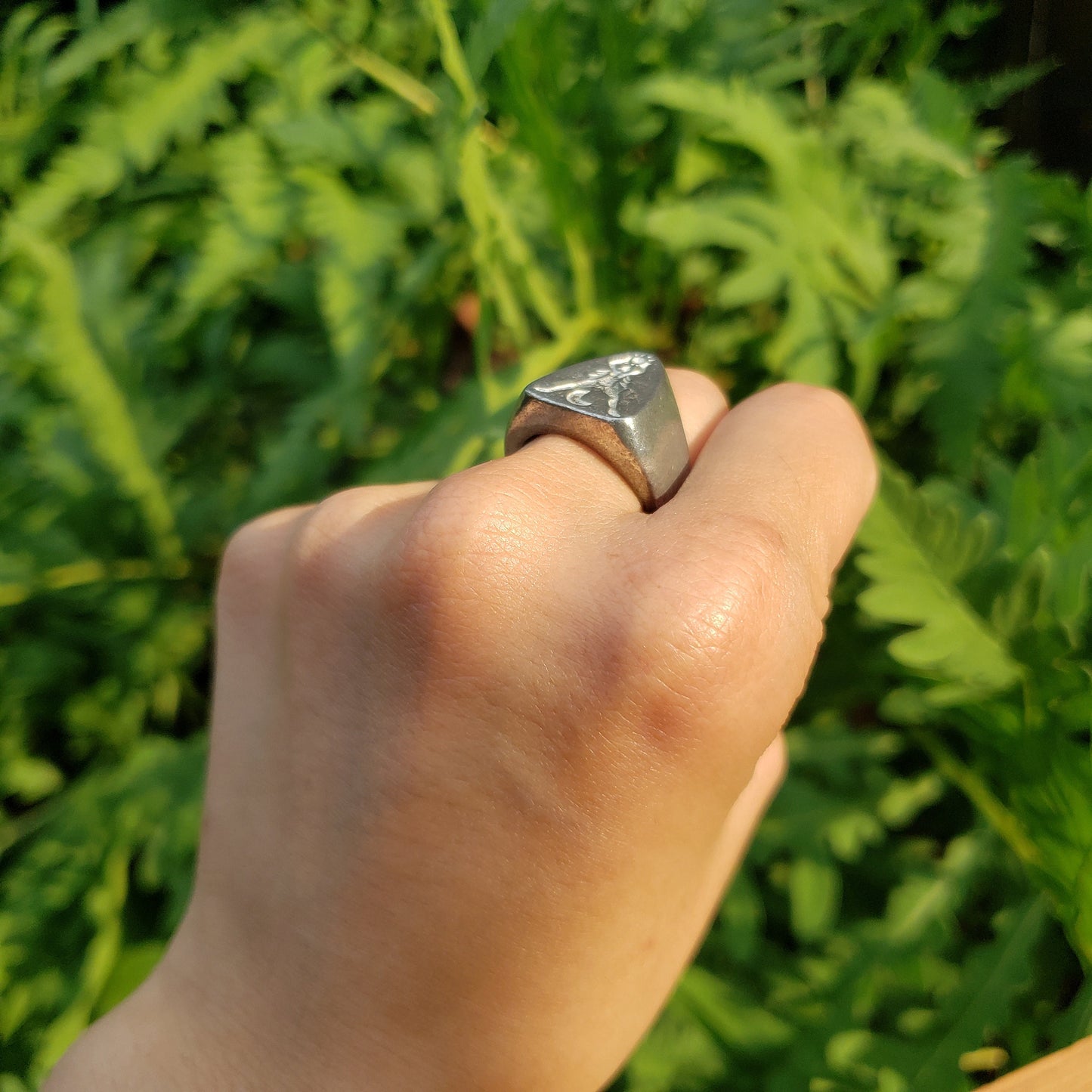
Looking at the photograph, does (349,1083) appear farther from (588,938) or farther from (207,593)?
(207,593)

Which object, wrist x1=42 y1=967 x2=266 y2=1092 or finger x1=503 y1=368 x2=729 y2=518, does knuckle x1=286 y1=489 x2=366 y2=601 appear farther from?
wrist x1=42 y1=967 x2=266 y2=1092

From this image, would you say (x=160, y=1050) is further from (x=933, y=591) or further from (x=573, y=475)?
(x=933, y=591)

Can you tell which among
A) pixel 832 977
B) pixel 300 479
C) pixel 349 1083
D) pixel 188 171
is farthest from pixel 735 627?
pixel 188 171

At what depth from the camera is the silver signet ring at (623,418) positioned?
57 cm

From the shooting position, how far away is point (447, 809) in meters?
0.52

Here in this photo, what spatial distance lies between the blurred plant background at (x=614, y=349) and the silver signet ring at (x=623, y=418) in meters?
0.33

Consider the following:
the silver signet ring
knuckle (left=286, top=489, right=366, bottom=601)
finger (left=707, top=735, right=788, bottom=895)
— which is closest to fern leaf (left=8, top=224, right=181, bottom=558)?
knuckle (left=286, top=489, right=366, bottom=601)

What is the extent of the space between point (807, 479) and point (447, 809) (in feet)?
0.98

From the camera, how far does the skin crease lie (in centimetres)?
48

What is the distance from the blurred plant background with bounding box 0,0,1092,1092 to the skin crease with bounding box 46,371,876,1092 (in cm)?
35

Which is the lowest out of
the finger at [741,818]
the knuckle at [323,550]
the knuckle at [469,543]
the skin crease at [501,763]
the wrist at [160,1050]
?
the finger at [741,818]

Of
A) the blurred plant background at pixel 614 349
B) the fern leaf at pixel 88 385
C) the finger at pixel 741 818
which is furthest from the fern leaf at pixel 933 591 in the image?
the fern leaf at pixel 88 385

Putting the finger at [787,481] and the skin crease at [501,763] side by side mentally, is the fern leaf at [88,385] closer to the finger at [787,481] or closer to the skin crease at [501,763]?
the skin crease at [501,763]

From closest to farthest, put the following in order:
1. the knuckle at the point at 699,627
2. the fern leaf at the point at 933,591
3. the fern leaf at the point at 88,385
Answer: the knuckle at the point at 699,627 < the fern leaf at the point at 933,591 < the fern leaf at the point at 88,385
